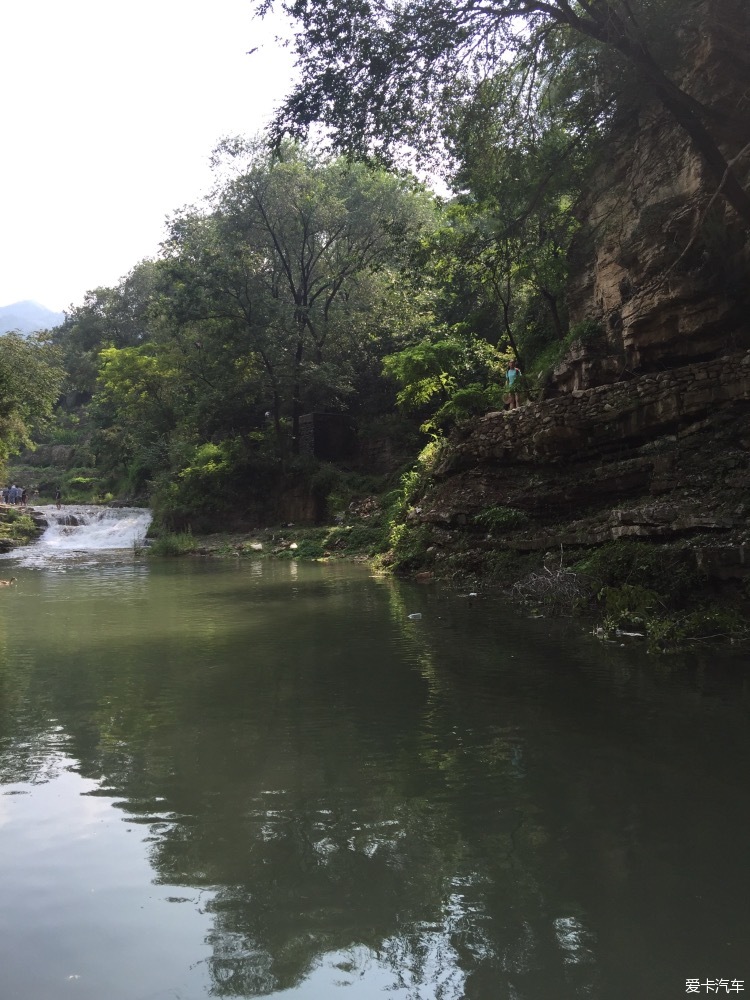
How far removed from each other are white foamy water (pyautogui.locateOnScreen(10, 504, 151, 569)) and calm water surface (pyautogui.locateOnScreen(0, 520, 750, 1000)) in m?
18.9

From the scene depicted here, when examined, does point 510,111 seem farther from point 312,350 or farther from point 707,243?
point 312,350

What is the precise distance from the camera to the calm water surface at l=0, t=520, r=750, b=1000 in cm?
248

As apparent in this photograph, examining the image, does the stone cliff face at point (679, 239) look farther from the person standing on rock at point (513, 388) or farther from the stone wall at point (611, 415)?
the person standing on rock at point (513, 388)

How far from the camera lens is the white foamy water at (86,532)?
25297 millimetres

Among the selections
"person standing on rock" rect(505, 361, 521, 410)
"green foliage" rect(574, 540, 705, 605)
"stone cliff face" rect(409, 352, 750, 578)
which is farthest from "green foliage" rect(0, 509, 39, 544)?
"green foliage" rect(574, 540, 705, 605)

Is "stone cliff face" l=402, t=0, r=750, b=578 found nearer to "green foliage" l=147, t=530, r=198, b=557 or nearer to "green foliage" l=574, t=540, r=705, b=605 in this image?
"green foliage" l=574, t=540, r=705, b=605

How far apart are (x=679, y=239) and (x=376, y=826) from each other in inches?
450

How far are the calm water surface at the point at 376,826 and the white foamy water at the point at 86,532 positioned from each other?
746 inches

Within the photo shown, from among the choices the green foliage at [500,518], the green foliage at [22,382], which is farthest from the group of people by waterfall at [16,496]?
the green foliage at [500,518]

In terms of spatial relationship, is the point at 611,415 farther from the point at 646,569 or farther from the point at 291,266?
the point at 291,266

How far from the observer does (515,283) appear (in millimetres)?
19375

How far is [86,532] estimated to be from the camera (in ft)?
99.6

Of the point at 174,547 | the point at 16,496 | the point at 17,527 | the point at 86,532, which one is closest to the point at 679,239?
the point at 174,547

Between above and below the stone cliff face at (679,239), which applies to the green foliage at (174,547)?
below
